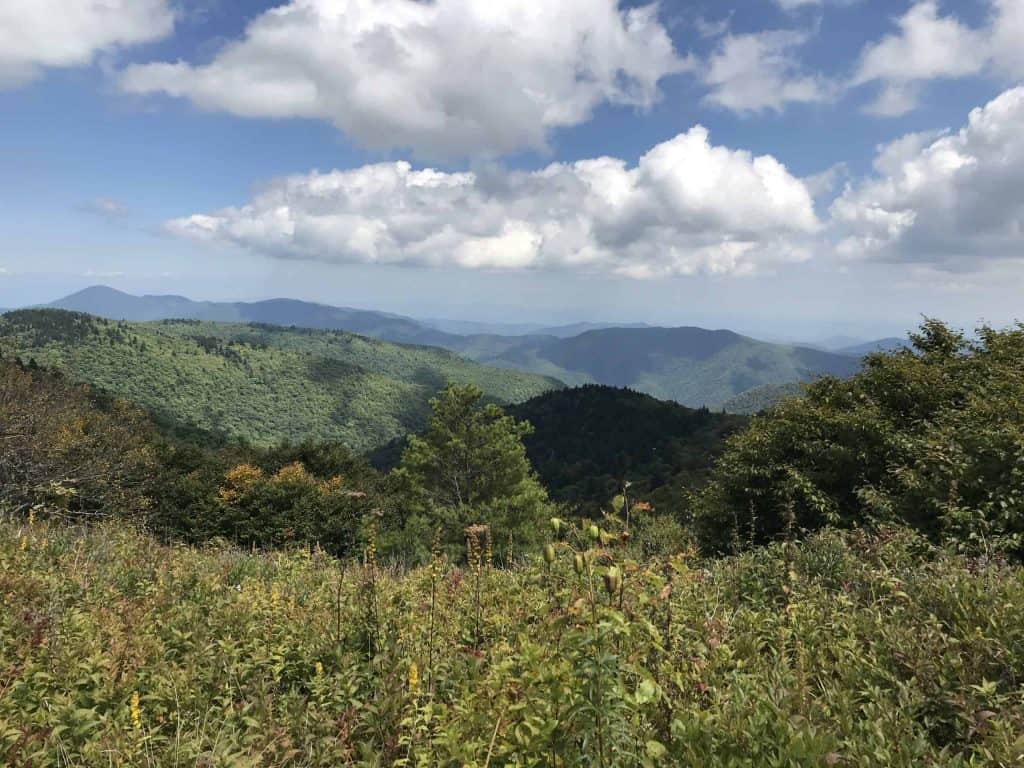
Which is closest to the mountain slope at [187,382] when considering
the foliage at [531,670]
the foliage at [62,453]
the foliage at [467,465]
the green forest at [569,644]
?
the foliage at [62,453]

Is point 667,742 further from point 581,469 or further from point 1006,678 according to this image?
point 581,469

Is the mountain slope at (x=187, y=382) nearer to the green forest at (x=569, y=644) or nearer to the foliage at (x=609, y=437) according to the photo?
the foliage at (x=609, y=437)

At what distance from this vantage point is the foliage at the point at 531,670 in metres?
2.58

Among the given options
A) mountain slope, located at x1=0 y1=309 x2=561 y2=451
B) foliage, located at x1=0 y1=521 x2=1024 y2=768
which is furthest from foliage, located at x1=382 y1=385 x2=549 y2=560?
mountain slope, located at x1=0 y1=309 x2=561 y2=451

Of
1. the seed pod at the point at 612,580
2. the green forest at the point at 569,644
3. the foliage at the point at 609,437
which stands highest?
the seed pod at the point at 612,580

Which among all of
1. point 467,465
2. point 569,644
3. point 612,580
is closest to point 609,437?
point 467,465

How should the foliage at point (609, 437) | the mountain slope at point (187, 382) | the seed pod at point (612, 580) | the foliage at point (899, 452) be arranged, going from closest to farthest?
the seed pod at point (612, 580) < the foliage at point (899, 452) < the foliage at point (609, 437) < the mountain slope at point (187, 382)

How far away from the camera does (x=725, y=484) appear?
15953mm

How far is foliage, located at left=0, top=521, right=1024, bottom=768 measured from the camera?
2.58 meters

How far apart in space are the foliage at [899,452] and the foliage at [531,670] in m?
4.61

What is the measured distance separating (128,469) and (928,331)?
34106 mm

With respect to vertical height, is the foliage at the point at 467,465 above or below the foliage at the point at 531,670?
below

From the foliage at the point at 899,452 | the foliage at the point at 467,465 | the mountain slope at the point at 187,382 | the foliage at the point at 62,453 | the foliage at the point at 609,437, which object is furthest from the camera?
the mountain slope at the point at 187,382

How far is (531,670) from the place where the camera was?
3.00m
